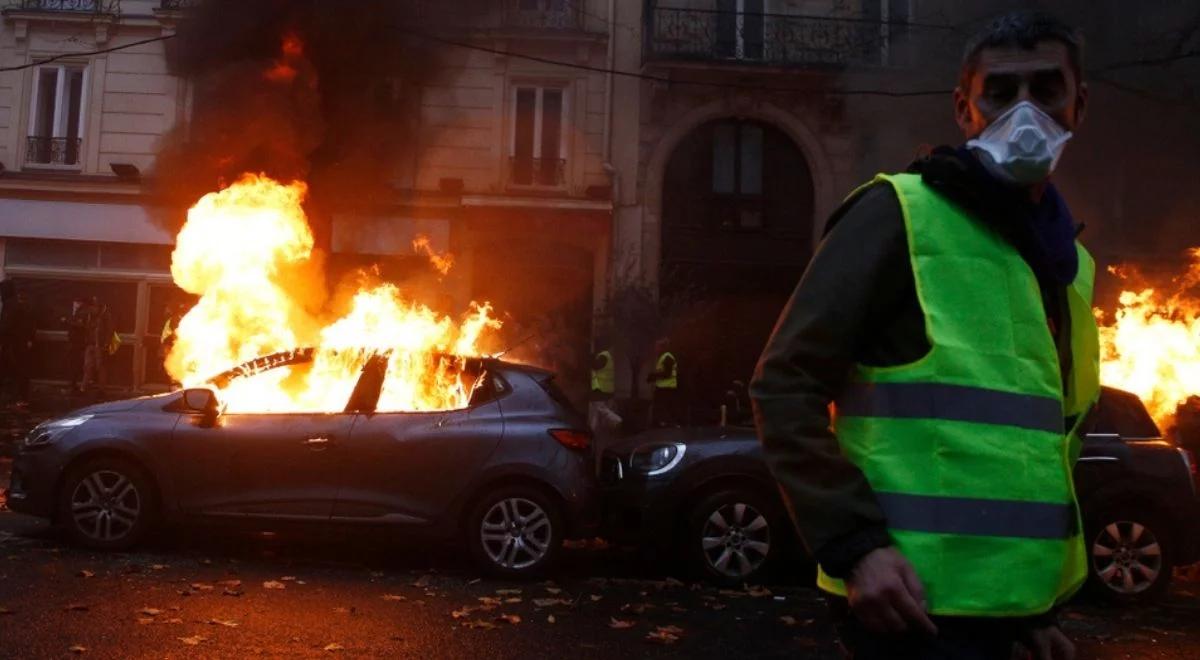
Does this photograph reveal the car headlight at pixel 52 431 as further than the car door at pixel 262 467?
Yes

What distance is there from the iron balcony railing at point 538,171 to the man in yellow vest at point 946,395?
17.6 meters

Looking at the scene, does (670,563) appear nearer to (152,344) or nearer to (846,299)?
(846,299)

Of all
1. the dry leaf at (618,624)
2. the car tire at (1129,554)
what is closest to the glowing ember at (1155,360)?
the car tire at (1129,554)

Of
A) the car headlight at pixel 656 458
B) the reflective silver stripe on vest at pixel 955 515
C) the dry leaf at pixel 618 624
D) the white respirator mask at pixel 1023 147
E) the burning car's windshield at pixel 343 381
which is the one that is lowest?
the dry leaf at pixel 618 624

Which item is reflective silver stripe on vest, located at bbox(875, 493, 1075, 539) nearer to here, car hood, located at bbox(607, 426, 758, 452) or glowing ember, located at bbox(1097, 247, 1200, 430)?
car hood, located at bbox(607, 426, 758, 452)

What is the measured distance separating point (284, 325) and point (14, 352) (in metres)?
7.76

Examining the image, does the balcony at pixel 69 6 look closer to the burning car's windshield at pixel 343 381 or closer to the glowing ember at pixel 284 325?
the glowing ember at pixel 284 325

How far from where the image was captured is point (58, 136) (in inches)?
776

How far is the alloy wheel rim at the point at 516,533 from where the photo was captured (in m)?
7.30

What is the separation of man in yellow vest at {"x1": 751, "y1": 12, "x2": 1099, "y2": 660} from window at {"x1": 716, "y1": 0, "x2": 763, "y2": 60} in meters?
18.3

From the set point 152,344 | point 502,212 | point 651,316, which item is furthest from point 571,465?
point 152,344

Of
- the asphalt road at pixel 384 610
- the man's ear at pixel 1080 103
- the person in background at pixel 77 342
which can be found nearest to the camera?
the man's ear at pixel 1080 103

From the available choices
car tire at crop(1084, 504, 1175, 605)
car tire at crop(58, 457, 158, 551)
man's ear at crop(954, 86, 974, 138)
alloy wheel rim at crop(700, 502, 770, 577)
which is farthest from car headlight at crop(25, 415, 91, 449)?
car tire at crop(1084, 504, 1175, 605)

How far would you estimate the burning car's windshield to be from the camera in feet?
25.1
